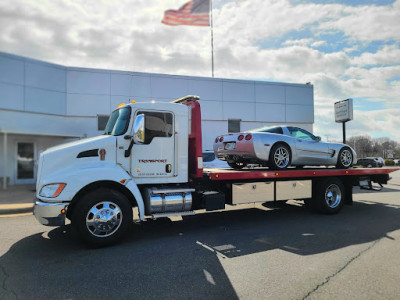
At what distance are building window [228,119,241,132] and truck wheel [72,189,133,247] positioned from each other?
1439 cm

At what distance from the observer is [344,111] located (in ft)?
51.9

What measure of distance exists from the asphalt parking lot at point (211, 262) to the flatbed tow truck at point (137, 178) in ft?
1.80

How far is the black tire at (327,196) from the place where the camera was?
24.2 ft

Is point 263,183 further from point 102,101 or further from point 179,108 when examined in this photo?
point 102,101

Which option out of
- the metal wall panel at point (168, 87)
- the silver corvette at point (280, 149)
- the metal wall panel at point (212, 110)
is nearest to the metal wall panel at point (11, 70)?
the metal wall panel at point (168, 87)

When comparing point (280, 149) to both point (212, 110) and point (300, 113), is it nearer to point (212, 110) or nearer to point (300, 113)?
point (212, 110)

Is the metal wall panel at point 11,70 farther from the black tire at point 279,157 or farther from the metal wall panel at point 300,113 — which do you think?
the metal wall panel at point 300,113

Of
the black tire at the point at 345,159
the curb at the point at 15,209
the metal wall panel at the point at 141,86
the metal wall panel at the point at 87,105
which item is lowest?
the curb at the point at 15,209

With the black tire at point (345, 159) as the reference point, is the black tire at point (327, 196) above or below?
below

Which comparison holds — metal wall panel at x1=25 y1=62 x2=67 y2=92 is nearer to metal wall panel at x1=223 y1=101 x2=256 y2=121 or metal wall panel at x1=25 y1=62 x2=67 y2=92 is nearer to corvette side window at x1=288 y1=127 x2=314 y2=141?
metal wall panel at x1=223 y1=101 x2=256 y2=121

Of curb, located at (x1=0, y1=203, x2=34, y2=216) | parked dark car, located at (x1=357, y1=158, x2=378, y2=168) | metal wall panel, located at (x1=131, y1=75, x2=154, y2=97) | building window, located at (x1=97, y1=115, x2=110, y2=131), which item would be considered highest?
metal wall panel, located at (x1=131, y1=75, x2=154, y2=97)

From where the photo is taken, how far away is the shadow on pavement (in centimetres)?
333

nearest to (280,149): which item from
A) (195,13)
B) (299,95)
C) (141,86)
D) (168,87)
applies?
(168,87)

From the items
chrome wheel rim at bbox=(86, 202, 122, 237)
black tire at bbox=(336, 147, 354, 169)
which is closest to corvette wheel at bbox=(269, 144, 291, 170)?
black tire at bbox=(336, 147, 354, 169)
